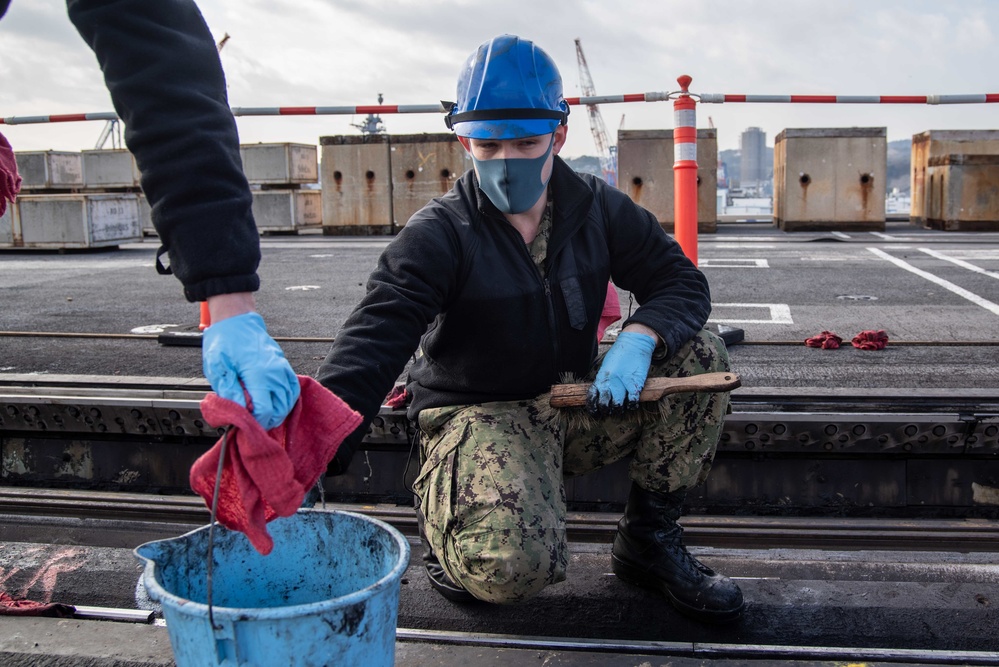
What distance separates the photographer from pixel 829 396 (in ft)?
12.5

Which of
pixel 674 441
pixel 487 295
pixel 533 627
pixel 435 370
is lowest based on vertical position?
pixel 533 627

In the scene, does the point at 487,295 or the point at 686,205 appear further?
the point at 686,205

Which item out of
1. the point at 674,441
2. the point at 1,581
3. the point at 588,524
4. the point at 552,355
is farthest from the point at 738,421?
the point at 1,581

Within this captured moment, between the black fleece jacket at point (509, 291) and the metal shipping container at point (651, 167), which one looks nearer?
the black fleece jacket at point (509, 291)

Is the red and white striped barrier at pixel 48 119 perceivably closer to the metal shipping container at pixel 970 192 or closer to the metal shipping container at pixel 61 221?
the metal shipping container at pixel 61 221

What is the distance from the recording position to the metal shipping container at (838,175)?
14.4 m

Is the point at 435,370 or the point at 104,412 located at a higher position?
the point at 435,370

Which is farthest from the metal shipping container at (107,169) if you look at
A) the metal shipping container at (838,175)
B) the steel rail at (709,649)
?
the steel rail at (709,649)

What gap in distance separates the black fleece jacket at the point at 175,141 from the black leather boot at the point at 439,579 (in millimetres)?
1185

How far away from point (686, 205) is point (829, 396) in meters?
1.81

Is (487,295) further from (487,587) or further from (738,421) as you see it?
(738,421)

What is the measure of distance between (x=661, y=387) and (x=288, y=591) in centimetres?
115

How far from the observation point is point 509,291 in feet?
8.87

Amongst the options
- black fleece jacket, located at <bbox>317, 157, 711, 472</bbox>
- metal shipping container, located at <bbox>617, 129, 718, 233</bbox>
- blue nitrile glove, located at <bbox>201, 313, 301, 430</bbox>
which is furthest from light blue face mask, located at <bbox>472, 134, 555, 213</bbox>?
metal shipping container, located at <bbox>617, 129, 718, 233</bbox>
